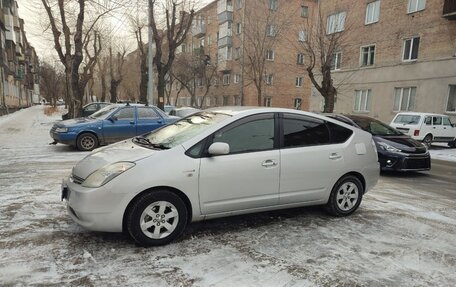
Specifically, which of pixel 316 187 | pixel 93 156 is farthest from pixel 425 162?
pixel 93 156

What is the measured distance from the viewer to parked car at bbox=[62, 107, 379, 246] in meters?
3.70

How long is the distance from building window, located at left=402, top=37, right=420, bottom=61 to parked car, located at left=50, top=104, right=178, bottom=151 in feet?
56.8

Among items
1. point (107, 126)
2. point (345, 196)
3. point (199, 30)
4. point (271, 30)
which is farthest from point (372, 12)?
point (199, 30)

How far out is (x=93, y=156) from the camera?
4250 millimetres

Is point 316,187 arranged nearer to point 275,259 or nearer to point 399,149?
point 275,259

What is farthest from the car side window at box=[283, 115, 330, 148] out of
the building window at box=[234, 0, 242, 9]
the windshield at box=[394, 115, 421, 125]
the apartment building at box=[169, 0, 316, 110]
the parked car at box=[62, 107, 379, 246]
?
the building window at box=[234, 0, 242, 9]

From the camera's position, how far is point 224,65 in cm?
4059

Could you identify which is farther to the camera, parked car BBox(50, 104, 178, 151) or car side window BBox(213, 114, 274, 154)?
parked car BBox(50, 104, 178, 151)

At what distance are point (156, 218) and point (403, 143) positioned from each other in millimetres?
7319

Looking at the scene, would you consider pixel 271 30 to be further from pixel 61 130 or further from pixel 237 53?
pixel 61 130

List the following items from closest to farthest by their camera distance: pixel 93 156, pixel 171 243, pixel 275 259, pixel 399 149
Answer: pixel 275 259 < pixel 171 243 < pixel 93 156 < pixel 399 149

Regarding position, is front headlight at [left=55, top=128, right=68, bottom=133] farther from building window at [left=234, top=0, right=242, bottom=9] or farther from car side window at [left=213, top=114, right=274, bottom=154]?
building window at [left=234, top=0, right=242, bottom=9]

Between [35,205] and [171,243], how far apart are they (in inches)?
101

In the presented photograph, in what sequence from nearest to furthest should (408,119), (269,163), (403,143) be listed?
(269,163) → (403,143) → (408,119)
